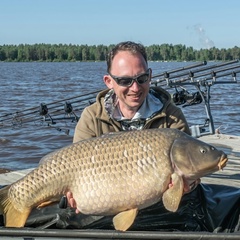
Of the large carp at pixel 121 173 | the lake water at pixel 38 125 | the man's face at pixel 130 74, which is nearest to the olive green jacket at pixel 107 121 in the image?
the man's face at pixel 130 74

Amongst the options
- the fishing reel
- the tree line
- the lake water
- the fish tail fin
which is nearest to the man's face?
the fish tail fin

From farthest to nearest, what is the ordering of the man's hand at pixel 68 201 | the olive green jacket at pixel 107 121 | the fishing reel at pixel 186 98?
1. the fishing reel at pixel 186 98
2. the olive green jacket at pixel 107 121
3. the man's hand at pixel 68 201

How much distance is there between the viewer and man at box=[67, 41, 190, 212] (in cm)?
342

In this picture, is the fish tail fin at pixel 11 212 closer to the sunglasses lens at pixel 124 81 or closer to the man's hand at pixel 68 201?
the man's hand at pixel 68 201

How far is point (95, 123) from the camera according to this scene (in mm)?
3746

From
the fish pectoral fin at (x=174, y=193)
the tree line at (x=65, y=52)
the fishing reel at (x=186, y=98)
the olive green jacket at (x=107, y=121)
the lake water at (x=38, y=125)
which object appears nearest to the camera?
the fish pectoral fin at (x=174, y=193)

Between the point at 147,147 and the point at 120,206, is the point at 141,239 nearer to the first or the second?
the point at 120,206

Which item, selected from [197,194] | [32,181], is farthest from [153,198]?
[197,194]

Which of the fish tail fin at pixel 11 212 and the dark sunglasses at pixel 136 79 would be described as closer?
the fish tail fin at pixel 11 212

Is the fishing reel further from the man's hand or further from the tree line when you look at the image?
the tree line

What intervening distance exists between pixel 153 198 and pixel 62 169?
50 centimetres

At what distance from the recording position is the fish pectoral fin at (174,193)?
284cm

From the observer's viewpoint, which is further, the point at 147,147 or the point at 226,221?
the point at 226,221

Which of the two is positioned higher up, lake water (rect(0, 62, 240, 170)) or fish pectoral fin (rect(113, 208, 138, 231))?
fish pectoral fin (rect(113, 208, 138, 231))
